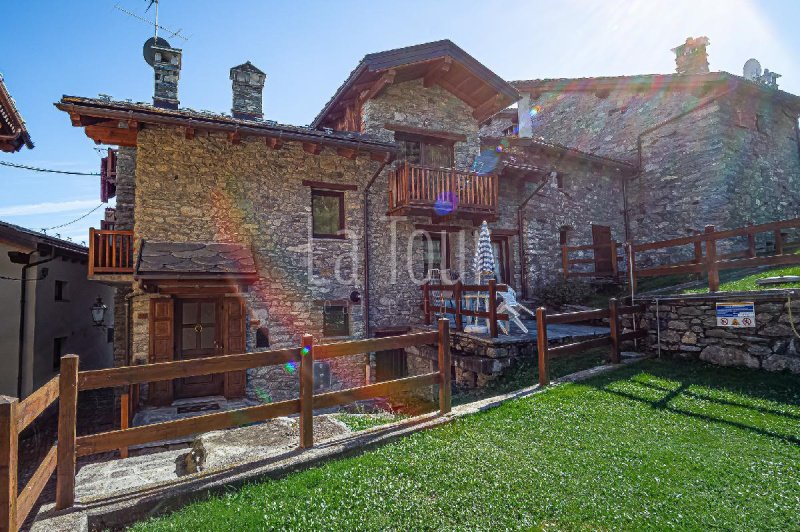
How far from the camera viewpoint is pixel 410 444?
152 inches

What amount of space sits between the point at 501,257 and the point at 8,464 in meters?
12.0

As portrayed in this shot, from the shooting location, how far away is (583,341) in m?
7.00

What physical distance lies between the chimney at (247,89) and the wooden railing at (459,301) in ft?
23.0

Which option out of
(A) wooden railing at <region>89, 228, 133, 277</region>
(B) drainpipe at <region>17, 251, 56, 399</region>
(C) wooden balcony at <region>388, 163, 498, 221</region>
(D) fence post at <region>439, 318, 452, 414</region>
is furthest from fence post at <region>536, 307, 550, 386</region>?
(B) drainpipe at <region>17, 251, 56, 399</region>

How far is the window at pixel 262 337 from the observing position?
952 cm

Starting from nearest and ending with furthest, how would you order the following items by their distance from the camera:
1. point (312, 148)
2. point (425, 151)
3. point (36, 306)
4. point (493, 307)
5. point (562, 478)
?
1. point (562, 478)
2. point (493, 307)
3. point (312, 148)
4. point (36, 306)
5. point (425, 151)

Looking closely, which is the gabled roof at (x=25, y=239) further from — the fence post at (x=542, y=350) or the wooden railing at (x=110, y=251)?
the fence post at (x=542, y=350)

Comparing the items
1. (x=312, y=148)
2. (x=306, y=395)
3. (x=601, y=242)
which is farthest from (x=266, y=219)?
(x=601, y=242)

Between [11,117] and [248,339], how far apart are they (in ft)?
18.7

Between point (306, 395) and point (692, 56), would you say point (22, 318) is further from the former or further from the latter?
point (692, 56)

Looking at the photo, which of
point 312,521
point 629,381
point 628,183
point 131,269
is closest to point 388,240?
point 131,269

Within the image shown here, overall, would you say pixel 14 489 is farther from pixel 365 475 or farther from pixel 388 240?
pixel 388 240

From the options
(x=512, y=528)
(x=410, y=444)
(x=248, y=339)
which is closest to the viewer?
(x=512, y=528)

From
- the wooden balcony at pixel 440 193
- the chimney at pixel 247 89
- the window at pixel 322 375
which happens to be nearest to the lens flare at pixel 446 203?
the wooden balcony at pixel 440 193
